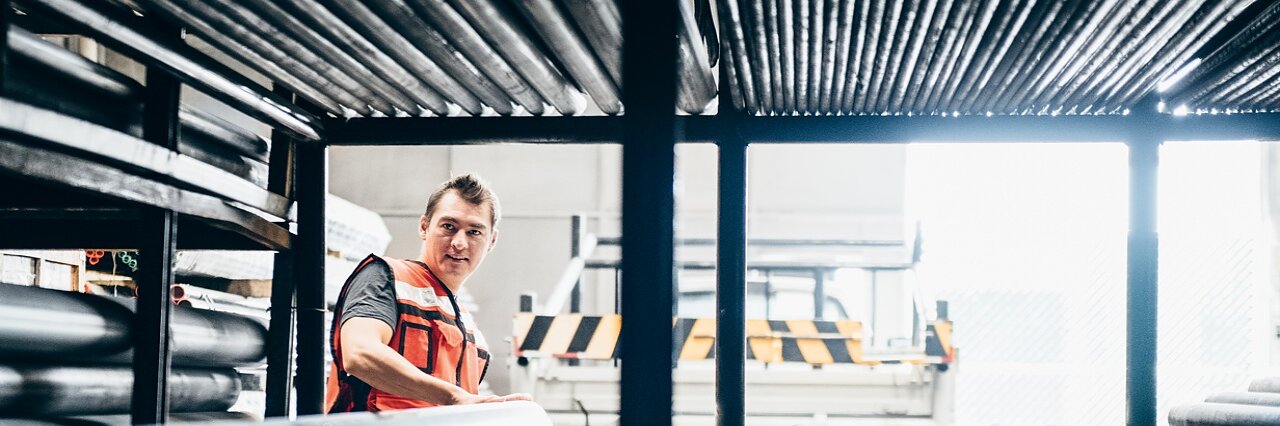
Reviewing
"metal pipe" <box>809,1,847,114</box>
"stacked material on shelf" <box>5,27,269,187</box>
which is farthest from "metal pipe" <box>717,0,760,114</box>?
"stacked material on shelf" <box>5,27,269,187</box>

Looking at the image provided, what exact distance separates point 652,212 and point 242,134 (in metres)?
1.45

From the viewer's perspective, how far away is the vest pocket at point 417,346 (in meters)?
3.09

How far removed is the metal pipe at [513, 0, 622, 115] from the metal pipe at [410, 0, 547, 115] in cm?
11

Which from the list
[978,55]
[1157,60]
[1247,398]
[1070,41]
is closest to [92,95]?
[978,55]

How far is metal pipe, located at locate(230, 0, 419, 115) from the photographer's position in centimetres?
198

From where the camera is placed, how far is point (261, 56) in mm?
2271

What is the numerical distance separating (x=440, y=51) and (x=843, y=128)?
39.5 inches

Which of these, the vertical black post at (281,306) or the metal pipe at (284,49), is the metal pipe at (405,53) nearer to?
the metal pipe at (284,49)

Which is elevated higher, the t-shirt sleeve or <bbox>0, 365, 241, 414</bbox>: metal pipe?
the t-shirt sleeve

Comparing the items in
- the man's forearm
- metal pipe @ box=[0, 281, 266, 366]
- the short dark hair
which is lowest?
the man's forearm

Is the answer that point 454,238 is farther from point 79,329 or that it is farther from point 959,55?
point 959,55

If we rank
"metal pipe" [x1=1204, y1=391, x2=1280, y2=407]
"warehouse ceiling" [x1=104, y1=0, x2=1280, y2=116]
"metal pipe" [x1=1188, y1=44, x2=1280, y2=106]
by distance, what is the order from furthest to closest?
"metal pipe" [x1=1204, y1=391, x2=1280, y2=407], "metal pipe" [x1=1188, y1=44, x2=1280, y2=106], "warehouse ceiling" [x1=104, y1=0, x2=1280, y2=116]

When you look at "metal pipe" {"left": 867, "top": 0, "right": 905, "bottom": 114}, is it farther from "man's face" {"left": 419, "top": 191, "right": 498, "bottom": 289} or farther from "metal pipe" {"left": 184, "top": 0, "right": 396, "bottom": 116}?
"man's face" {"left": 419, "top": 191, "right": 498, "bottom": 289}

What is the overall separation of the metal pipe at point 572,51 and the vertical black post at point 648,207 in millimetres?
553
